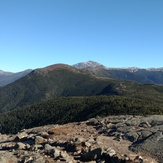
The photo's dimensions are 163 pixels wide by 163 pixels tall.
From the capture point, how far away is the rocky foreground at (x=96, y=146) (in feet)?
65.1

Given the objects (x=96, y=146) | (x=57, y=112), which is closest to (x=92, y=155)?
(x=96, y=146)

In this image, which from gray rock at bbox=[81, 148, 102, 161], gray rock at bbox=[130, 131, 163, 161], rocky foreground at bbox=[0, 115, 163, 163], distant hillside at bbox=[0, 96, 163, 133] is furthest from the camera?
distant hillside at bbox=[0, 96, 163, 133]

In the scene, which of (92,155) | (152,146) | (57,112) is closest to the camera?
(92,155)

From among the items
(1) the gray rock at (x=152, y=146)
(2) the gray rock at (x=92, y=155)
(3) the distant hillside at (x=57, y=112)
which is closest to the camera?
(2) the gray rock at (x=92, y=155)

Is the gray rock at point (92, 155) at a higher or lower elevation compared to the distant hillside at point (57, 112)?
higher

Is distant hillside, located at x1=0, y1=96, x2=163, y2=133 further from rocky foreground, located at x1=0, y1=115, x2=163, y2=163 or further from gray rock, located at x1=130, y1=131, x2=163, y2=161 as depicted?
gray rock, located at x1=130, y1=131, x2=163, y2=161

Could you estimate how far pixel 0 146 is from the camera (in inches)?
984

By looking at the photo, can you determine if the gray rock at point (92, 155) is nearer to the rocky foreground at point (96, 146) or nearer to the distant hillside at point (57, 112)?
the rocky foreground at point (96, 146)

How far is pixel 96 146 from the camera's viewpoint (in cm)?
2227

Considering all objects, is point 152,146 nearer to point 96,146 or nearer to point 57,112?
point 96,146

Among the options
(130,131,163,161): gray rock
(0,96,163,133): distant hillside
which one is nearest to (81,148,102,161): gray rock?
(130,131,163,161): gray rock

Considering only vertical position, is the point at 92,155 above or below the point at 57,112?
above

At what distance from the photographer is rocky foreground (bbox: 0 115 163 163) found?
19.8 m

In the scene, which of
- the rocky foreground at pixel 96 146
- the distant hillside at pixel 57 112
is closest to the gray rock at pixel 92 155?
the rocky foreground at pixel 96 146
